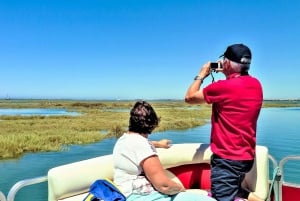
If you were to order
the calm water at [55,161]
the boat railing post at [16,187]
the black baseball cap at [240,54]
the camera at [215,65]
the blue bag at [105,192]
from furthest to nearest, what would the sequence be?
the calm water at [55,161], the camera at [215,65], the black baseball cap at [240,54], the boat railing post at [16,187], the blue bag at [105,192]

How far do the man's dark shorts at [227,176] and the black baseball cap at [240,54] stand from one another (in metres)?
0.66

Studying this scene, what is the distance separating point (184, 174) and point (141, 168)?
1.29m

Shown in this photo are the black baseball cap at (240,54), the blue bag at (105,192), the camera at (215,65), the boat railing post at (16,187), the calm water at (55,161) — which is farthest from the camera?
the calm water at (55,161)

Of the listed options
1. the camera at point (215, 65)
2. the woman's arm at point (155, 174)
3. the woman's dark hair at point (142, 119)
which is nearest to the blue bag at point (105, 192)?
the woman's arm at point (155, 174)

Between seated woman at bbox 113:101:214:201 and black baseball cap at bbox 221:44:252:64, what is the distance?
0.66 meters

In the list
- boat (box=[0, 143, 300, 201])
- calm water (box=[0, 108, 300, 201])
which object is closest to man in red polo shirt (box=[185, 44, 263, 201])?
boat (box=[0, 143, 300, 201])

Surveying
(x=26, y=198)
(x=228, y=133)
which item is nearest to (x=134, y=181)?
(x=228, y=133)

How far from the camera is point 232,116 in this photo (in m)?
2.32

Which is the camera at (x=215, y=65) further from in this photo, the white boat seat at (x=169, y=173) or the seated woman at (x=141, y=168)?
the white boat seat at (x=169, y=173)

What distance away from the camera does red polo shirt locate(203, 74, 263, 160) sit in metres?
2.29

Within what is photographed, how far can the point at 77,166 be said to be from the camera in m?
2.67

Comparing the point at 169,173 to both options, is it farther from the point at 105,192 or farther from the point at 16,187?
the point at 16,187

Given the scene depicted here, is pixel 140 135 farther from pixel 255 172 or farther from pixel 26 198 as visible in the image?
pixel 26 198

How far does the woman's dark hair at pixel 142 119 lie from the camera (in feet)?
7.61
